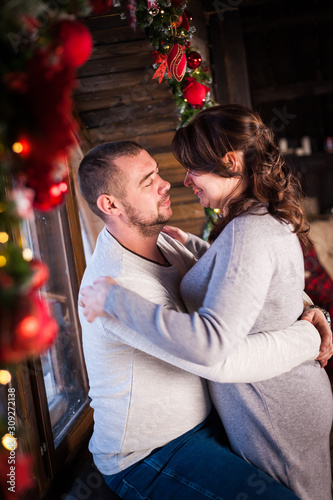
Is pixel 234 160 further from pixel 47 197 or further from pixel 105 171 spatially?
pixel 47 197

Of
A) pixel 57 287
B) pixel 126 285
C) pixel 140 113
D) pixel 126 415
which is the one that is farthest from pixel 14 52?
pixel 140 113

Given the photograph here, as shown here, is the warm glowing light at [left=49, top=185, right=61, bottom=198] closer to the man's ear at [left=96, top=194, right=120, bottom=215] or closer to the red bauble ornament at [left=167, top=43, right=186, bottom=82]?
the man's ear at [left=96, top=194, right=120, bottom=215]

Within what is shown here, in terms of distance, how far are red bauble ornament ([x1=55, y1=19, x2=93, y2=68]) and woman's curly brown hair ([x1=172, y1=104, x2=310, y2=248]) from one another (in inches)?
34.7

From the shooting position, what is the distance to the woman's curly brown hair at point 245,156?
55.4 inches

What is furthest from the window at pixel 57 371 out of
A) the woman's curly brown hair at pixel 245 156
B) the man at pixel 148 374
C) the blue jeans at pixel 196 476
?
Answer: the woman's curly brown hair at pixel 245 156

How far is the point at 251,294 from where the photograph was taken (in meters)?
1.17

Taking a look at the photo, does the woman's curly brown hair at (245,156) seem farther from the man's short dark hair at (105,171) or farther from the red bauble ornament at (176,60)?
the red bauble ornament at (176,60)

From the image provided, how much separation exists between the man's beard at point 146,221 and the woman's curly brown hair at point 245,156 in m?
0.25

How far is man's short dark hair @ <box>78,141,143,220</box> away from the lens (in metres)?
1.63

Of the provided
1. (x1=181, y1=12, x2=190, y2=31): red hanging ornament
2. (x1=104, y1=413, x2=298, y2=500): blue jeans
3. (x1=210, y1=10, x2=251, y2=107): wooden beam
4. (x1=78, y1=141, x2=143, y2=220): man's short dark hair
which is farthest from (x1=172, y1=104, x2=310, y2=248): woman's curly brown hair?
(x1=210, y1=10, x2=251, y2=107): wooden beam

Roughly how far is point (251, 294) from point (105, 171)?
0.76 metres

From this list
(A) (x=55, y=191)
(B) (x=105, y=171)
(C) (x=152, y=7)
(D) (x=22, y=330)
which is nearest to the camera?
(D) (x=22, y=330)

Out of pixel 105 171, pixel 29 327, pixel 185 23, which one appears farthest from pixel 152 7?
pixel 29 327

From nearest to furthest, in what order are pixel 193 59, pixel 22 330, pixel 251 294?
pixel 22 330
pixel 251 294
pixel 193 59
